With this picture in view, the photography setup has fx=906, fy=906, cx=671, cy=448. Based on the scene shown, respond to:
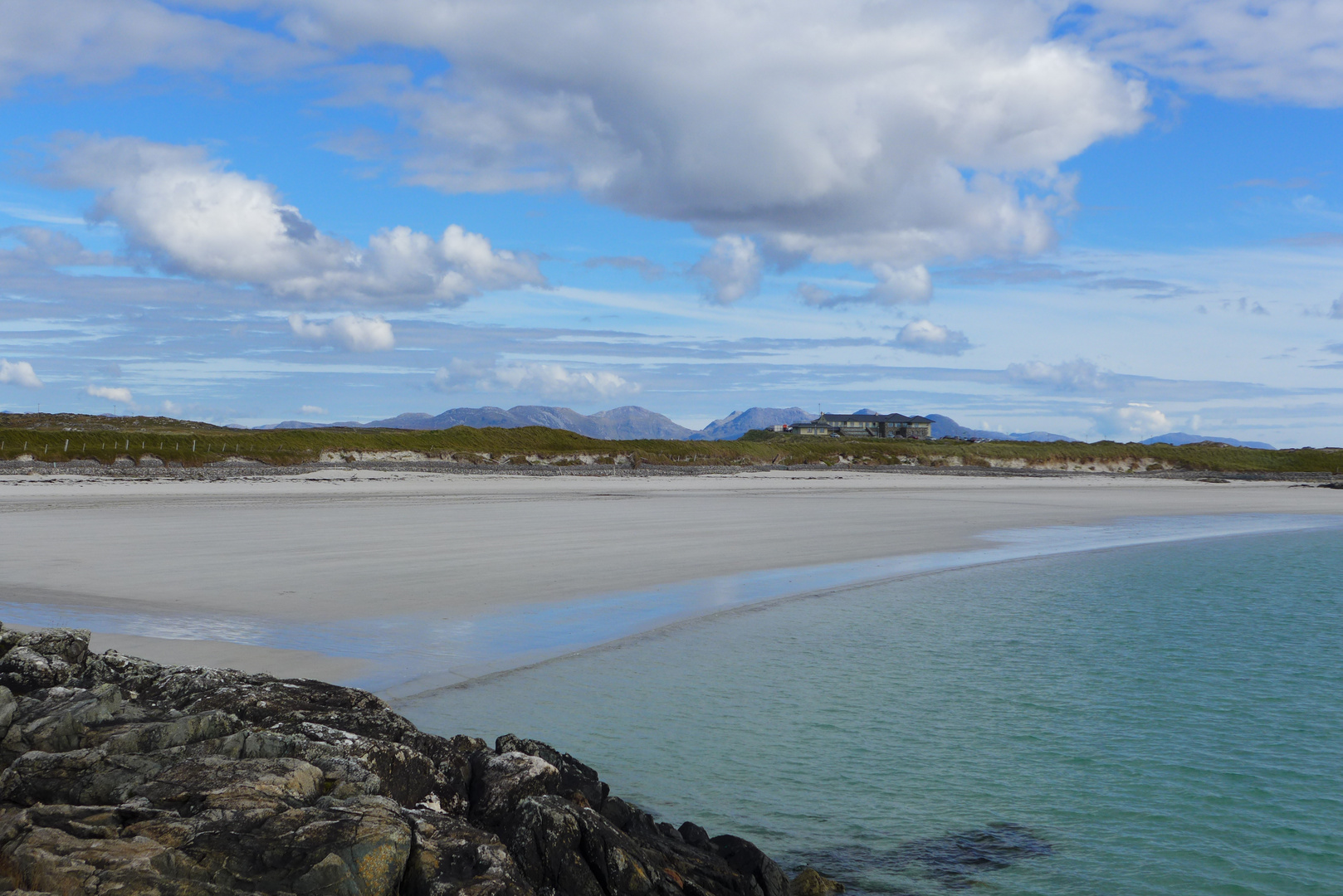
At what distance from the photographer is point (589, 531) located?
24.2 meters

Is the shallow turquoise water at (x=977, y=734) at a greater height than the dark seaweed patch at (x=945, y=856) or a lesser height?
greater

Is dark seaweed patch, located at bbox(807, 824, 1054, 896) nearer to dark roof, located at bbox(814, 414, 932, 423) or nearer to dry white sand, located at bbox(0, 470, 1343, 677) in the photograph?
dry white sand, located at bbox(0, 470, 1343, 677)

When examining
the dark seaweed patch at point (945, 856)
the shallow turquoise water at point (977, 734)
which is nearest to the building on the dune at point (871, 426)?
the shallow turquoise water at point (977, 734)

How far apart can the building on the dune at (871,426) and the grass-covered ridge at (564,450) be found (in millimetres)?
19106

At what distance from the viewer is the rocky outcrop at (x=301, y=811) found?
410 centimetres

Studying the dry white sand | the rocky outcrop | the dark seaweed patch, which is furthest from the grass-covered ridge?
the dark seaweed patch

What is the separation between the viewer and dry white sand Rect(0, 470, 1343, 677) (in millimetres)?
14070

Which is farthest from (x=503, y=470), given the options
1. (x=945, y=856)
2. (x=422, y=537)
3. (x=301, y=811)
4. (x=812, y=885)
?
(x=301, y=811)

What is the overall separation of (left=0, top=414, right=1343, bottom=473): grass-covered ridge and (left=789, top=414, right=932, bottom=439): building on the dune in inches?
752

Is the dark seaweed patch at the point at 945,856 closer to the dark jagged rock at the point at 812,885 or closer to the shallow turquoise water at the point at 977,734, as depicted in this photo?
the shallow turquoise water at the point at 977,734

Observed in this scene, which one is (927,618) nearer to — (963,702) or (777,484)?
(963,702)

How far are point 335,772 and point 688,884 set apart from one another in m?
2.09

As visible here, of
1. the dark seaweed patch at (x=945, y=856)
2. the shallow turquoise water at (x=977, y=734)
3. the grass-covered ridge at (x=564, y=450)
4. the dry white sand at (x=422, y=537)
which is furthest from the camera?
the grass-covered ridge at (x=564, y=450)

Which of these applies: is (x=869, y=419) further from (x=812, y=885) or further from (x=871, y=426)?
(x=812, y=885)
